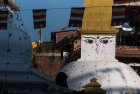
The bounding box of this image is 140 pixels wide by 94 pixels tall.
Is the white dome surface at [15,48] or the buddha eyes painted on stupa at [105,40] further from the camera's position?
the buddha eyes painted on stupa at [105,40]

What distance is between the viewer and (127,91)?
902 inches

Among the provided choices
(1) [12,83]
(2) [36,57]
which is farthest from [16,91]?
(2) [36,57]

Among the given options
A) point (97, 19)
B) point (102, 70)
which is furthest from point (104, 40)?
point (102, 70)

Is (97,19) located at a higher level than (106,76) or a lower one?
higher

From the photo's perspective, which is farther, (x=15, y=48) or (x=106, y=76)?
(x=106, y=76)

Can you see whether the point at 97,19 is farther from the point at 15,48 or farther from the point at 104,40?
the point at 15,48

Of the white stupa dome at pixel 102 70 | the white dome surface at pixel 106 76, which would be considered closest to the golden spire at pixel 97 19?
the white stupa dome at pixel 102 70

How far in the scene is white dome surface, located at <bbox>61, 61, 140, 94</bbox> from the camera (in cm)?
2289

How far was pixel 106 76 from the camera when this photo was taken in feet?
76.2

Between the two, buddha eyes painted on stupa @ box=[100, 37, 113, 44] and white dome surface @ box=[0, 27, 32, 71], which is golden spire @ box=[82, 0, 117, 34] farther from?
white dome surface @ box=[0, 27, 32, 71]

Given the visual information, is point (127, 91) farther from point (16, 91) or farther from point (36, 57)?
point (36, 57)

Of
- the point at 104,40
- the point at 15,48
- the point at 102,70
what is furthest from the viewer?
the point at 104,40

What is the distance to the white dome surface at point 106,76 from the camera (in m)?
22.9

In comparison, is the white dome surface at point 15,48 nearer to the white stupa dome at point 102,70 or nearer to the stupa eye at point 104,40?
the white stupa dome at point 102,70
